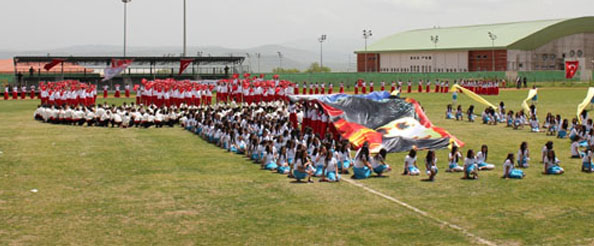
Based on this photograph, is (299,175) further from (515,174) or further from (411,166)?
(515,174)

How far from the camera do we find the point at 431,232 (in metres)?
10.9

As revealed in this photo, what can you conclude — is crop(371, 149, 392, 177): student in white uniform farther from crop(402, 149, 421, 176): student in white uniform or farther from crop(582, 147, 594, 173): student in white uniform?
crop(582, 147, 594, 173): student in white uniform

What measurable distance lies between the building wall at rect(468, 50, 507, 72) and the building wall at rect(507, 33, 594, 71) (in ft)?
5.00

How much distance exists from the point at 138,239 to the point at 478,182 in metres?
8.03

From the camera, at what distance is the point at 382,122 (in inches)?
914

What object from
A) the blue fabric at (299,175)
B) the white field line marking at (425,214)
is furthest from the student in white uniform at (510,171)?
the blue fabric at (299,175)

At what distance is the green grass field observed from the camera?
1074cm

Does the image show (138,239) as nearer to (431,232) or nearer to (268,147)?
(431,232)

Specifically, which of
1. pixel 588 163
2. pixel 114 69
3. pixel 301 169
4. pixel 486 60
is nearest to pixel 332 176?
pixel 301 169

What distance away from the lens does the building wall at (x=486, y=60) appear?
78.4 meters

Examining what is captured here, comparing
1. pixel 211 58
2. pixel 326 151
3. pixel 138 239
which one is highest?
pixel 211 58

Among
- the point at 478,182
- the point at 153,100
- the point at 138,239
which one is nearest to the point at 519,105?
the point at 153,100

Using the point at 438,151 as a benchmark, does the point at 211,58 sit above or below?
above

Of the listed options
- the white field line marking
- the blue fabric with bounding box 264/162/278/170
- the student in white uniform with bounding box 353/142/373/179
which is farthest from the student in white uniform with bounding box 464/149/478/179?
the blue fabric with bounding box 264/162/278/170
